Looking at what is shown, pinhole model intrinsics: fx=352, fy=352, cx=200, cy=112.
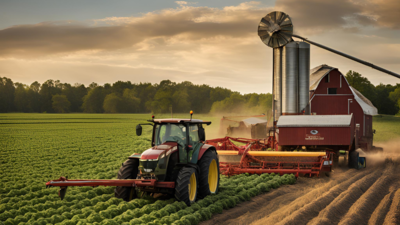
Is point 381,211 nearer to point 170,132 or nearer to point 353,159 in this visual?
point 170,132

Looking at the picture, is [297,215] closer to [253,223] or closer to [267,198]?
[253,223]

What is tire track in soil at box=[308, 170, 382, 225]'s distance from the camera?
850cm

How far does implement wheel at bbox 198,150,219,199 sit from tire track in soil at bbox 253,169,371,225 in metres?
2.00

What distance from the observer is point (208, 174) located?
10180 millimetres

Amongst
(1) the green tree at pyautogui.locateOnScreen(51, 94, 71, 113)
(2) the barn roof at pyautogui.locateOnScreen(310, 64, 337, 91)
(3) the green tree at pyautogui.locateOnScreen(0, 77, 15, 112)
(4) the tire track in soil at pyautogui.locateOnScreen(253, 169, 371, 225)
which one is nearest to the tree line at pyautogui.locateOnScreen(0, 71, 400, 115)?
(1) the green tree at pyautogui.locateOnScreen(51, 94, 71, 113)

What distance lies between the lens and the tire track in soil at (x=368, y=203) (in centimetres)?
865

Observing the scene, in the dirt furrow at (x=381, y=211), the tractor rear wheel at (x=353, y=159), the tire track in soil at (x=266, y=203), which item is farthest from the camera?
the tractor rear wheel at (x=353, y=159)

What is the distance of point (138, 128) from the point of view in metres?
9.20

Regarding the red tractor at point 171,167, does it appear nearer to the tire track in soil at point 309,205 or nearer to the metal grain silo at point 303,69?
the tire track in soil at point 309,205

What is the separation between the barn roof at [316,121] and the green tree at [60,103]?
238 ft

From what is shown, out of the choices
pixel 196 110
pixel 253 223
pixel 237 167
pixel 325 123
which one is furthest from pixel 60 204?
pixel 196 110

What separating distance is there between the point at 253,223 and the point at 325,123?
10302mm

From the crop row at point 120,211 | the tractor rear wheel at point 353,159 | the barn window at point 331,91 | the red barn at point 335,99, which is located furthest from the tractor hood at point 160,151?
the barn window at point 331,91

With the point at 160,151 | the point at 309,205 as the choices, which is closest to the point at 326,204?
the point at 309,205
